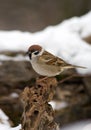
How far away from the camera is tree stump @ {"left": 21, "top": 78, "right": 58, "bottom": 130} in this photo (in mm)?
3301

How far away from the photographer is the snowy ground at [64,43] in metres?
5.64

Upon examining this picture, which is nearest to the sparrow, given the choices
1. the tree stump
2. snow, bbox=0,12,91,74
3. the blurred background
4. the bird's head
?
the bird's head

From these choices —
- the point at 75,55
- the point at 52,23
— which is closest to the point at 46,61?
the point at 75,55

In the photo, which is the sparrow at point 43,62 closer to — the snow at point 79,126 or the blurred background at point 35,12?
the snow at point 79,126

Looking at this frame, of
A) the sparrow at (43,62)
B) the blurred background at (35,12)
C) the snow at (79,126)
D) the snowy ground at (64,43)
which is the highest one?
the blurred background at (35,12)

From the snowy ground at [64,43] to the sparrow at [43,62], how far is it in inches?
71.8

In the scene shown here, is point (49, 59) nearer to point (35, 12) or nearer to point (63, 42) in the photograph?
point (63, 42)

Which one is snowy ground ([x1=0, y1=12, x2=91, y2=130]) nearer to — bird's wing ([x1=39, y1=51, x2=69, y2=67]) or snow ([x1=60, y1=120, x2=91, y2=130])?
snow ([x1=60, y1=120, x2=91, y2=130])

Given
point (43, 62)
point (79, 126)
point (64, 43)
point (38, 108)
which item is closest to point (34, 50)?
→ point (43, 62)

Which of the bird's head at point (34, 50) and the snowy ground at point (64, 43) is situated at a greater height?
the snowy ground at point (64, 43)

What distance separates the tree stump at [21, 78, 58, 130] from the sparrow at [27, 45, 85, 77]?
122mm

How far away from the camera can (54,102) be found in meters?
5.35

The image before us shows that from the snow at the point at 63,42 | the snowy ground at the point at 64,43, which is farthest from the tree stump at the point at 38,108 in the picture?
the snow at the point at 63,42

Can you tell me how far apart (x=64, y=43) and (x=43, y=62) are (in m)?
2.46
